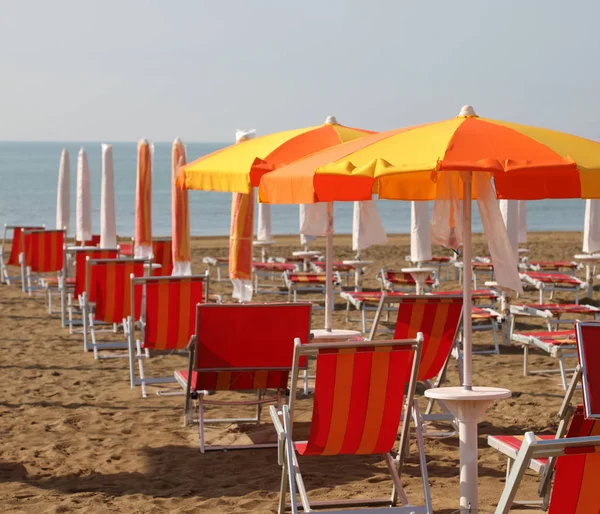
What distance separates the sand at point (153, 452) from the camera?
4.72 m

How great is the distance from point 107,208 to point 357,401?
887cm

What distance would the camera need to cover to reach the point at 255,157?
20.7 feet

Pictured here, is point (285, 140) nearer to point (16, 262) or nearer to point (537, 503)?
point (537, 503)

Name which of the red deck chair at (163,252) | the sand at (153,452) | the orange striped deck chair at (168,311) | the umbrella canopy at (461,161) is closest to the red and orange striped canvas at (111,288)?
the sand at (153,452)

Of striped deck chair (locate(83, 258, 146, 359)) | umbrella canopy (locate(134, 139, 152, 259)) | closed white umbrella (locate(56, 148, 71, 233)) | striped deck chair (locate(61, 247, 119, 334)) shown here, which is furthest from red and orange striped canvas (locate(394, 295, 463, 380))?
closed white umbrella (locate(56, 148, 71, 233))

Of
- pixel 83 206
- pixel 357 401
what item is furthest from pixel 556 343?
pixel 83 206

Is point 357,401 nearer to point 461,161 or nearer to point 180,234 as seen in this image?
point 461,161

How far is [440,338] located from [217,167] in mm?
1779

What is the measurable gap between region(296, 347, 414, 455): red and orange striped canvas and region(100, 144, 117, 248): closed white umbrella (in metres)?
8.28

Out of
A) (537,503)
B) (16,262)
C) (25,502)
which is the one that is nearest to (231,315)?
(25,502)

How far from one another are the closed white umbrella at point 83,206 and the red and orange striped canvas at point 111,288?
5.16m

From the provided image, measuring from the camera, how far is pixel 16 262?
44.0ft

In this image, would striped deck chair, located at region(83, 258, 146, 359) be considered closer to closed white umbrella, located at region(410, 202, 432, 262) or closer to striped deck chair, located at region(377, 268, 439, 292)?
closed white umbrella, located at region(410, 202, 432, 262)

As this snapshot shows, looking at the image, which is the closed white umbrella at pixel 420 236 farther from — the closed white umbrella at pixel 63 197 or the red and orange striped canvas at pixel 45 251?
the closed white umbrella at pixel 63 197
